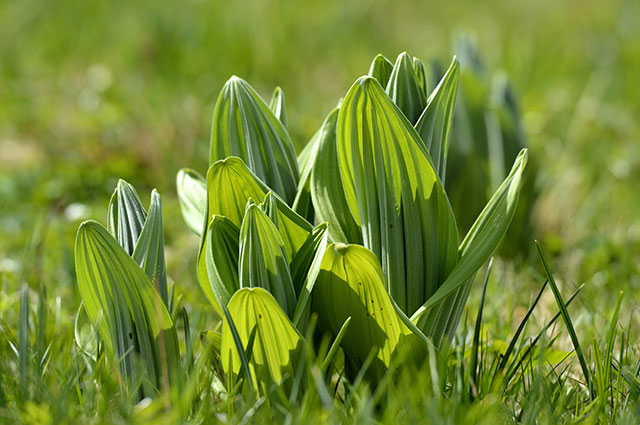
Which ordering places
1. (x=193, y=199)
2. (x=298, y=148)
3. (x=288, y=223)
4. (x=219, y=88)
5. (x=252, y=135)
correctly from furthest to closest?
1. (x=219, y=88)
2. (x=298, y=148)
3. (x=193, y=199)
4. (x=252, y=135)
5. (x=288, y=223)

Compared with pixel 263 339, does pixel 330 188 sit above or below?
above

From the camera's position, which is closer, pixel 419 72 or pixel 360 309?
pixel 360 309

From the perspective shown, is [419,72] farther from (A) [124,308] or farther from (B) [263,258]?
(A) [124,308]

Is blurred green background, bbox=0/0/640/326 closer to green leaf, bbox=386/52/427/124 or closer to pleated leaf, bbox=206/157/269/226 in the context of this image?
pleated leaf, bbox=206/157/269/226

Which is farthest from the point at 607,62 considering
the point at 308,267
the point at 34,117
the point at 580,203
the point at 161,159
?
the point at 308,267

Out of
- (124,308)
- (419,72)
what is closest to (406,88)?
(419,72)

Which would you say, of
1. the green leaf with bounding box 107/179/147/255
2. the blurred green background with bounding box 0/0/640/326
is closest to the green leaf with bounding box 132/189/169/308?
the green leaf with bounding box 107/179/147/255
